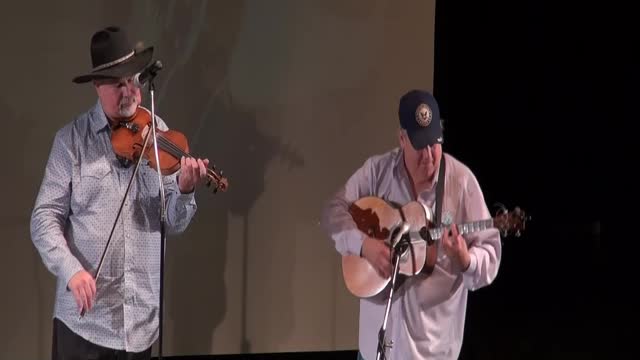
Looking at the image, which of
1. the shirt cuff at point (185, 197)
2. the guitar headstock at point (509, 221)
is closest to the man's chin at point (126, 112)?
the shirt cuff at point (185, 197)

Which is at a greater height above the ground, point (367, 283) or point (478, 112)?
point (478, 112)

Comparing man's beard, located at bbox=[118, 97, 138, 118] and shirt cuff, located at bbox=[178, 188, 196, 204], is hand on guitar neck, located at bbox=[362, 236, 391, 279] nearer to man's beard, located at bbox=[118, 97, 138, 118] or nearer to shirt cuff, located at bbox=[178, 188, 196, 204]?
shirt cuff, located at bbox=[178, 188, 196, 204]

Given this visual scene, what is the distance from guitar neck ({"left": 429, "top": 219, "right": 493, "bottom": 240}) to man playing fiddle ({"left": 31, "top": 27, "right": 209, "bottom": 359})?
0.82 m

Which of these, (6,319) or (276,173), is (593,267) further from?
(6,319)

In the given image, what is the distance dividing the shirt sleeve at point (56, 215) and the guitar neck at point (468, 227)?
1.17 meters

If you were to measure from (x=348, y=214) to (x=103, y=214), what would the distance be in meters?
0.85

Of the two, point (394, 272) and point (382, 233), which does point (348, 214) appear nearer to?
point (382, 233)

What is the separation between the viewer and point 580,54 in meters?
5.31

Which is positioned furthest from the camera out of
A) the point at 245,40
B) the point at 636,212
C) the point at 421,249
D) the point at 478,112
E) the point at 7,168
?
the point at 636,212

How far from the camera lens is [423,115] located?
2.75 metres

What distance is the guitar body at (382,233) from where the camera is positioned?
2.72 meters

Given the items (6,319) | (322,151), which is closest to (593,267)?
(322,151)

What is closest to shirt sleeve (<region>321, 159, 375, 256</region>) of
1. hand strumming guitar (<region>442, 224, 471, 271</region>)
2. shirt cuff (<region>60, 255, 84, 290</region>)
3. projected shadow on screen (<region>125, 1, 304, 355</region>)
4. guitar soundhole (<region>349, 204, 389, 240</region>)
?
guitar soundhole (<region>349, 204, 389, 240</region>)

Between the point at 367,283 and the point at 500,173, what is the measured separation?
260cm
